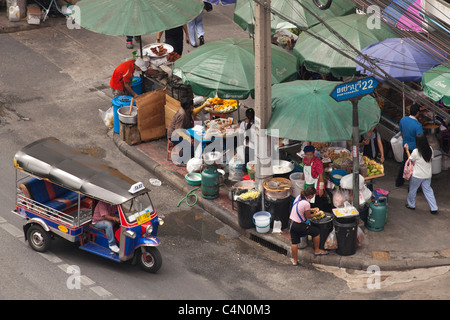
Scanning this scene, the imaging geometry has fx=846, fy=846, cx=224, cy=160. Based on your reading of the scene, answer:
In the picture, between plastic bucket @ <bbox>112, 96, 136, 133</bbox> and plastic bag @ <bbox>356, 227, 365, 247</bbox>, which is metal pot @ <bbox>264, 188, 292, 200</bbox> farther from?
plastic bucket @ <bbox>112, 96, 136, 133</bbox>

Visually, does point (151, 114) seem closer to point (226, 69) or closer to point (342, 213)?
point (226, 69)

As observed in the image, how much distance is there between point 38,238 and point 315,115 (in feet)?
17.9

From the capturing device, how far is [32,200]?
15.0 metres

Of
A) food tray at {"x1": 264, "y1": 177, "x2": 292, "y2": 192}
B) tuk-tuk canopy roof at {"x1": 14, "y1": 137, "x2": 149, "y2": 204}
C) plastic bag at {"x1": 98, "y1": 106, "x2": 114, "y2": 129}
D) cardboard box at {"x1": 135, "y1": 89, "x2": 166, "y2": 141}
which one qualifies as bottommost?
plastic bag at {"x1": 98, "y1": 106, "x2": 114, "y2": 129}

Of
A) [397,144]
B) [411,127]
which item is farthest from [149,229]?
[397,144]

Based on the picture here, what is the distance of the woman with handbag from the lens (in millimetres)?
16016

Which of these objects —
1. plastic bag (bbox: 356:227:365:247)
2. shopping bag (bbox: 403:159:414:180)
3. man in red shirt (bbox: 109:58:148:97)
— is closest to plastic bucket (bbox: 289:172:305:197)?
plastic bag (bbox: 356:227:365:247)

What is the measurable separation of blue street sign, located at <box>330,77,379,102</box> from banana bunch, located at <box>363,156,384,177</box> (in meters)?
2.22

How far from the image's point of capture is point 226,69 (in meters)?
17.2

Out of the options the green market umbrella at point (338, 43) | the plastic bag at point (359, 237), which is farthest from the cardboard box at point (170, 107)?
the plastic bag at point (359, 237)

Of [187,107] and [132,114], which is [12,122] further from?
[187,107]

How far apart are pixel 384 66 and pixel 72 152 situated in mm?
6502

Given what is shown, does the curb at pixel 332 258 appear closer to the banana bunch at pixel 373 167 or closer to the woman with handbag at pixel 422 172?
the woman with handbag at pixel 422 172

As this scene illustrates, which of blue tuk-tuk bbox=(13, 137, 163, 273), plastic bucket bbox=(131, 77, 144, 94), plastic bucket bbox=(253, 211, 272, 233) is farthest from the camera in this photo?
plastic bucket bbox=(131, 77, 144, 94)
